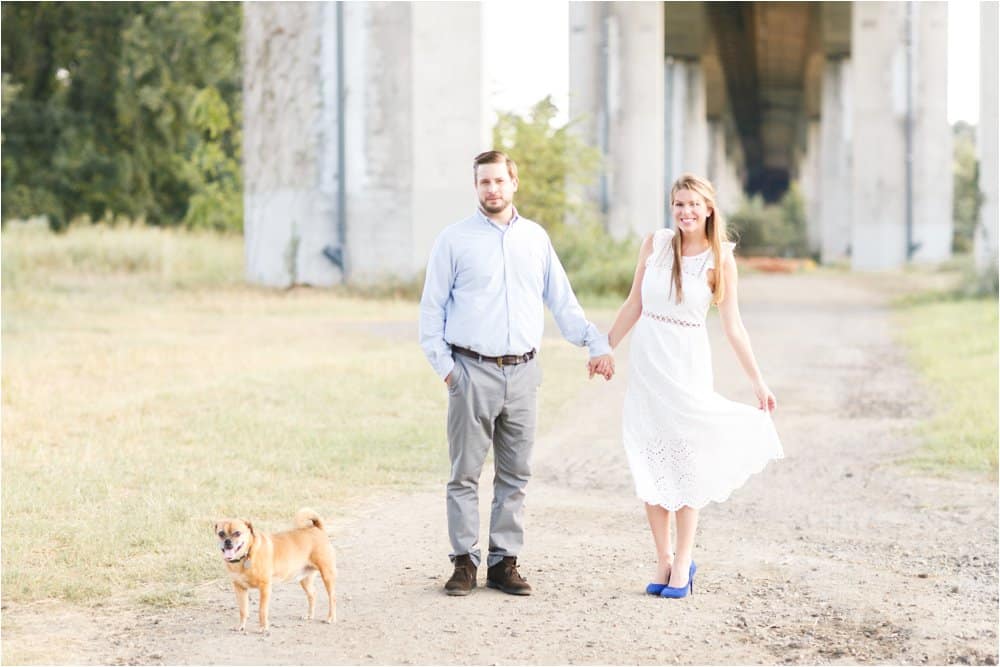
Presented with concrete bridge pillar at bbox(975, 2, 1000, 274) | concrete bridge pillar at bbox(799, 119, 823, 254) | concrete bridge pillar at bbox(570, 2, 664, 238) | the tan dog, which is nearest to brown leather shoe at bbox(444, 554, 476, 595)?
the tan dog

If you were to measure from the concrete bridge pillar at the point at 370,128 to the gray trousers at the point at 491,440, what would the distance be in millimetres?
16879

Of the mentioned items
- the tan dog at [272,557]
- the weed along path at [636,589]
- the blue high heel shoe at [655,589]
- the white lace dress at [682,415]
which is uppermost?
the white lace dress at [682,415]

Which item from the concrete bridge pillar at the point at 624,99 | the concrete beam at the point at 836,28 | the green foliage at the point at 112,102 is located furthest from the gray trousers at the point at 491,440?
the concrete beam at the point at 836,28

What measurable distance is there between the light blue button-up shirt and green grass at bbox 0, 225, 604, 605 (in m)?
1.60

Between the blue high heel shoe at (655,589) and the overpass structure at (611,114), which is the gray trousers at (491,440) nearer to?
the blue high heel shoe at (655,589)

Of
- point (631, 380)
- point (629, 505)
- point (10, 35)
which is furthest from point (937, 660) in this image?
point (10, 35)

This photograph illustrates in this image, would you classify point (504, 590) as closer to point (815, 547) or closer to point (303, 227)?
point (815, 547)

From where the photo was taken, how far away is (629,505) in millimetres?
8047

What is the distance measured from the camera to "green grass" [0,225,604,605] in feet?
21.7

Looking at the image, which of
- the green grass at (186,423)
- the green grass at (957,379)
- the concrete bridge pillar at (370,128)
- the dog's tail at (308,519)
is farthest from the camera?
the concrete bridge pillar at (370,128)

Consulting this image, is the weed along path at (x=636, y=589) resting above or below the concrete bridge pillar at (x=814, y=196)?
below

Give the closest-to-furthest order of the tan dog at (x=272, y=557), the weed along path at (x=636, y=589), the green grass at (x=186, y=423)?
the tan dog at (x=272, y=557) → the weed along path at (x=636, y=589) → the green grass at (x=186, y=423)

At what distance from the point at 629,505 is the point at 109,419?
177 inches

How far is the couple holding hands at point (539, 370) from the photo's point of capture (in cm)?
576
